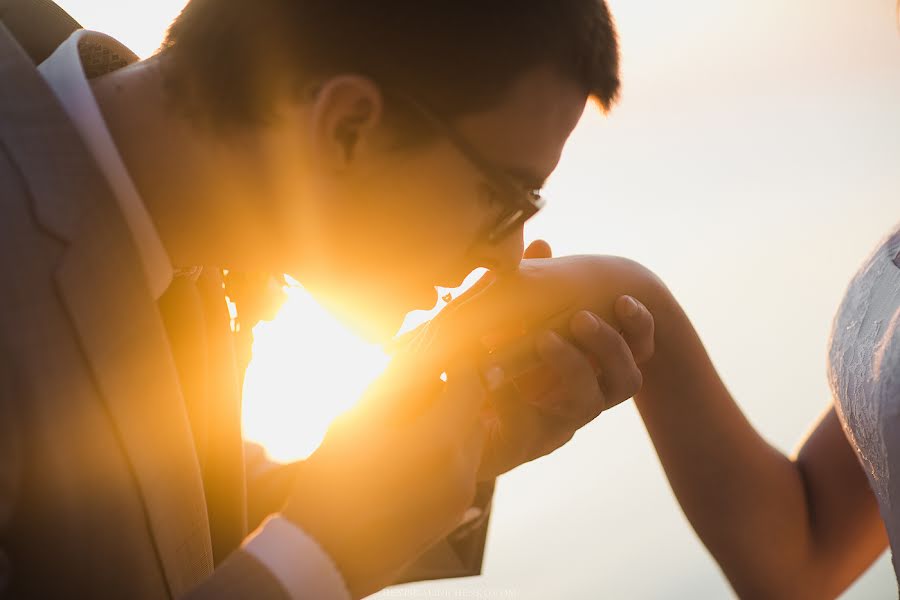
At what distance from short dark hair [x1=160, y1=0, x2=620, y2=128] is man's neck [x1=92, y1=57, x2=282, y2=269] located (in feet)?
0.16

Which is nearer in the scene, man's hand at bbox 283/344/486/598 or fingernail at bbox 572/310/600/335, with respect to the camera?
man's hand at bbox 283/344/486/598

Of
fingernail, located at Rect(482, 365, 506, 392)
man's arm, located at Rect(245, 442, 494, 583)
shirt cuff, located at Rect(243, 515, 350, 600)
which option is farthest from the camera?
man's arm, located at Rect(245, 442, 494, 583)

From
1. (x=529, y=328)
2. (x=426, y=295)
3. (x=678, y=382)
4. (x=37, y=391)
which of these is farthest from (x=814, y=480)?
(x=37, y=391)

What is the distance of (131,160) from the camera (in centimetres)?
131

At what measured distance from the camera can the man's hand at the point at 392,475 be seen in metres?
0.95

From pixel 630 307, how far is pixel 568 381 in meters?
0.19

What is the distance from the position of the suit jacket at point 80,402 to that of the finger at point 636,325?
81 centimetres

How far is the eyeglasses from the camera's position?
129 centimetres

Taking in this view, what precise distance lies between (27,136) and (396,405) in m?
0.72

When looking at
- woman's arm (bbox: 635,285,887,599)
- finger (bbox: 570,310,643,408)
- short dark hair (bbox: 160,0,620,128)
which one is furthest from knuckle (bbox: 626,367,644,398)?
short dark hair (bbox: 160,0,620,128)

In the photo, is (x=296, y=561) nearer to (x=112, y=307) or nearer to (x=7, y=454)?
(x=7, y=454)

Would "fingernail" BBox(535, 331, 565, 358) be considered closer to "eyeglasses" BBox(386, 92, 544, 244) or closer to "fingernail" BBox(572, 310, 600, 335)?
"fingernail" BBox(572, 310, 600, 335)

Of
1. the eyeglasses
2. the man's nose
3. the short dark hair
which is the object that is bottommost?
the man's nose

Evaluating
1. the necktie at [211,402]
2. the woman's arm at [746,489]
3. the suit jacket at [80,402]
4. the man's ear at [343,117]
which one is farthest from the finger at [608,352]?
the necktie at [211,402]
